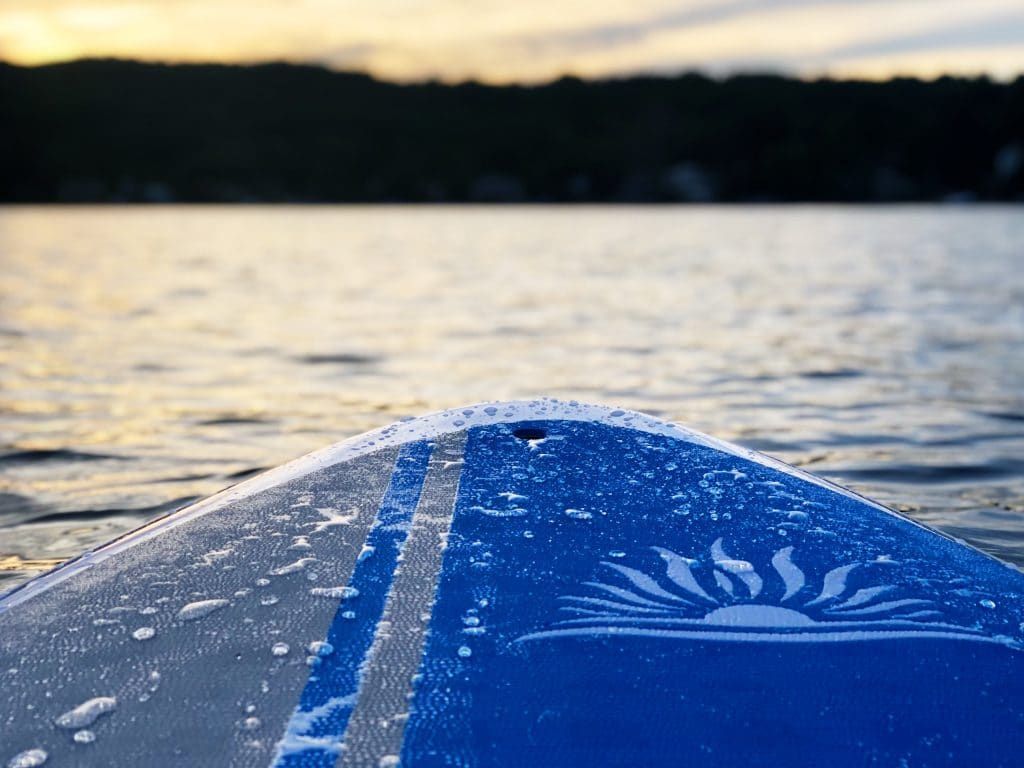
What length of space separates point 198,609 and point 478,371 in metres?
5.62

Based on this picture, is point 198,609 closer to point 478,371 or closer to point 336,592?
point 336,592

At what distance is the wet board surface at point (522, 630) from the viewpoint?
4.54 feet

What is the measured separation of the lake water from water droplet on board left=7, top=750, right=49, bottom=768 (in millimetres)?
1641

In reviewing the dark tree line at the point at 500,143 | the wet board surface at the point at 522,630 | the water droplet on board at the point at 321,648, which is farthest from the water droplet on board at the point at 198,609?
the dark tree line at the point at 500,143

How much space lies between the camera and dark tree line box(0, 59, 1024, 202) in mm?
74438

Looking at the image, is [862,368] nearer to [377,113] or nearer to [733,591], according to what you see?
[733,591]

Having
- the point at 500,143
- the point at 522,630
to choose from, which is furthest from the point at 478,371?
the point at 500,143

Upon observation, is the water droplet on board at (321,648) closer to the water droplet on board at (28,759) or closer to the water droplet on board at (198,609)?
the water droplet on board at (198,609)

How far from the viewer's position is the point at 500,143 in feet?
271

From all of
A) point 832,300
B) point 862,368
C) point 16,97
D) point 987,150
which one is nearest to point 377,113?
point 16,97

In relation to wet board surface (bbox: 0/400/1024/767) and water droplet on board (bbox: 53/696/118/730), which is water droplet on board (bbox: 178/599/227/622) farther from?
water droplet on board (bbox: 53/696/118/730)

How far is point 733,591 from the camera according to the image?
1.74m

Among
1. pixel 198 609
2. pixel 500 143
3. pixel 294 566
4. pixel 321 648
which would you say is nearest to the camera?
pixel 321 648

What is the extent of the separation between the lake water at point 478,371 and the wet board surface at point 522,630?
137 centimetres
